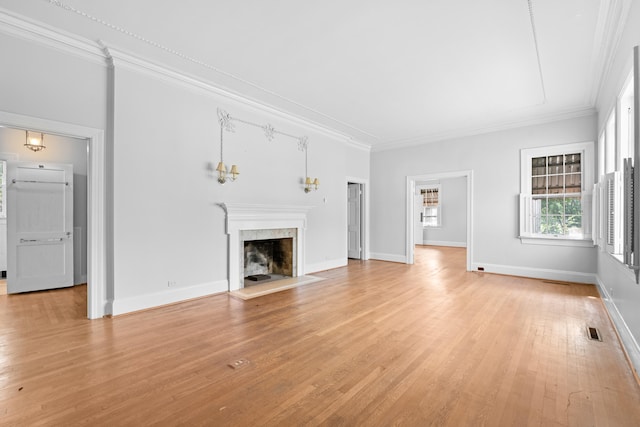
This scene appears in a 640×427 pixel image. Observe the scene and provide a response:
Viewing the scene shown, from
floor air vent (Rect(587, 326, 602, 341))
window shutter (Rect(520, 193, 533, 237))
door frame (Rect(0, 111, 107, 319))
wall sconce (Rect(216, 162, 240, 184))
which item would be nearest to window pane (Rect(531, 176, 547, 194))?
window shutter (Rect(520, 193, 533, 237))

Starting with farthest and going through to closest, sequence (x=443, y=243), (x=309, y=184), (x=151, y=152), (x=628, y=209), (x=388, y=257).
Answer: (x=443, y=243), (x=388, y=257), (x=309, y=184), (x=151, y=152), (x=628, y=209)

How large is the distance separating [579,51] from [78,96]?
→ 5816mm

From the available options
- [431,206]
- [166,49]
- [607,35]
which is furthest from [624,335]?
[431,206]

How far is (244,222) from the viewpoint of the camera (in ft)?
16.5

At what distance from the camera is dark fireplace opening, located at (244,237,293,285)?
5.76m

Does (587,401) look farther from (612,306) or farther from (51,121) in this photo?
(51,121)

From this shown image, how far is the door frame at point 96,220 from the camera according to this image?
3.53m

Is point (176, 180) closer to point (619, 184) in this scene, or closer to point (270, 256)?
point (270, 256)

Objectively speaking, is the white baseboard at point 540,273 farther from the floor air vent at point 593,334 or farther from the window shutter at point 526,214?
the floor air vent at point 593,334

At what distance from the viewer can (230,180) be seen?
4867 millimetres

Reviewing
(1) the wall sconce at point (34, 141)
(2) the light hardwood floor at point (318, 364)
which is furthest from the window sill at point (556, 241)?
(1) the wall sconce at point (34, 141)

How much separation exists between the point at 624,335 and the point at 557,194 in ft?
11.9

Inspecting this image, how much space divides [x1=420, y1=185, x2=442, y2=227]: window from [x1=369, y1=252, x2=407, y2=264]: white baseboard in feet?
17.0

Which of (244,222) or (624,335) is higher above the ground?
(244,222)
